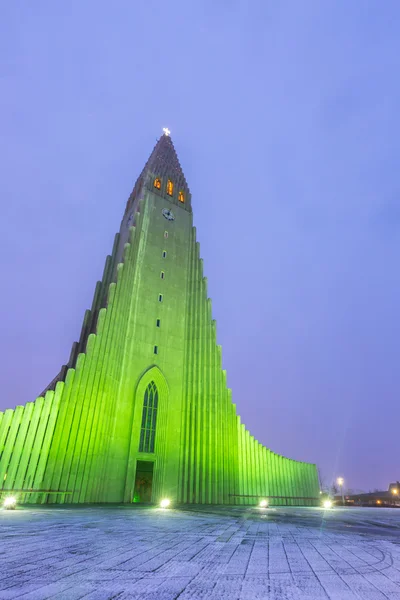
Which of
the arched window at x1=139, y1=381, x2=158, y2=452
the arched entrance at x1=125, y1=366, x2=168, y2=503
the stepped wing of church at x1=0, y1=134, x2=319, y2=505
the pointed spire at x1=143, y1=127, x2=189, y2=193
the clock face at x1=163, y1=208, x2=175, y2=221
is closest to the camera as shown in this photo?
the stepped wing of church at x1=0, y1=134, x2=319, y2=505

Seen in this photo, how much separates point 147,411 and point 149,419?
0.58m

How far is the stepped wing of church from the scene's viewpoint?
18297 mm

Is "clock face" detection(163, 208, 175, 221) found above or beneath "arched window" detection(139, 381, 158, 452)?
above

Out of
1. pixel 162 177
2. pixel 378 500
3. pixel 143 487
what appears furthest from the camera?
pixel 378 500

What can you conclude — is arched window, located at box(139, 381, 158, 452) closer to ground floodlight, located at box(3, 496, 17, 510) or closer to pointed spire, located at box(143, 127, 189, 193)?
ground floodlight, located at box(3, 496, 17, 510)

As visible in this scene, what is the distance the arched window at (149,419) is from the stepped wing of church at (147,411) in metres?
0.07

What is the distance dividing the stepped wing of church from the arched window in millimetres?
70

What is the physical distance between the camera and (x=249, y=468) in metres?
26.2

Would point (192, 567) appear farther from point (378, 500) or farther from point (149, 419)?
point (378, 500)

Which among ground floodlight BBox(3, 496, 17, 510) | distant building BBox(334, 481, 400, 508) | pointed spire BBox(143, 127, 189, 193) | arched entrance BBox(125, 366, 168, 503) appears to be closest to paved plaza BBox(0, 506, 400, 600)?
ground floodlight BBox(3, 496, 17, 510)

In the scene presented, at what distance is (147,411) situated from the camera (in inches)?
928

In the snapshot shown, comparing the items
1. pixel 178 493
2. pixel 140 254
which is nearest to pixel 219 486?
Result: pixel 178 493

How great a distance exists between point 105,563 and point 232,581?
1.60m

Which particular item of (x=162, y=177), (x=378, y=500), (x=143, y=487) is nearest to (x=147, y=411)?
(x=143, y=487)
